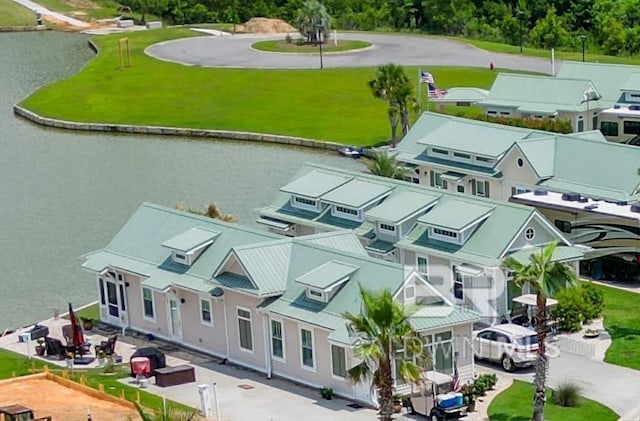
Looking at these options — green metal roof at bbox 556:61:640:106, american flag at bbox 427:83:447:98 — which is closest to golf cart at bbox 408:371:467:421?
green metal roof at bbox 556:61:640:106

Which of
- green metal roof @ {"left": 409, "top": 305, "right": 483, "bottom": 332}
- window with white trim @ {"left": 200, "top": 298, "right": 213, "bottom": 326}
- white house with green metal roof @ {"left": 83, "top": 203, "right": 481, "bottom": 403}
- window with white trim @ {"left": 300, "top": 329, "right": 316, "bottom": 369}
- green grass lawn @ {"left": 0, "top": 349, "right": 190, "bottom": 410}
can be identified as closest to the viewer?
green metal roof @ {"left": 409, "top": 305, "right": 483, "bottom": 332}

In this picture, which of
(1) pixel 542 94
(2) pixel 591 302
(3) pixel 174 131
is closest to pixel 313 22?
(3) pixel 174 131

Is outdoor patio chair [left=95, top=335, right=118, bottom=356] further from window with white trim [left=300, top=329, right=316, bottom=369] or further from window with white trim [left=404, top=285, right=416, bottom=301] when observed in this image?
window with white trim [left=404, top=285, right=416, bottom=301]

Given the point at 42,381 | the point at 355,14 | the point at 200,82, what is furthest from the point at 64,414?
the point at 355,14

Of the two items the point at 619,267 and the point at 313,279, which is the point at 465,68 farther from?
the point at 313,279

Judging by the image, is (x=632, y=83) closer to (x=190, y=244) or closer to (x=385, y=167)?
(x=385, y=167)

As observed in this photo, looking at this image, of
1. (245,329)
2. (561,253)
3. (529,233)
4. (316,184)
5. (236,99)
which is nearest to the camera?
(245,329)

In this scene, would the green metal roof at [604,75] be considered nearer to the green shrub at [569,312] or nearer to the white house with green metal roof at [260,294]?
the white house with green metal roof at [260,294]
